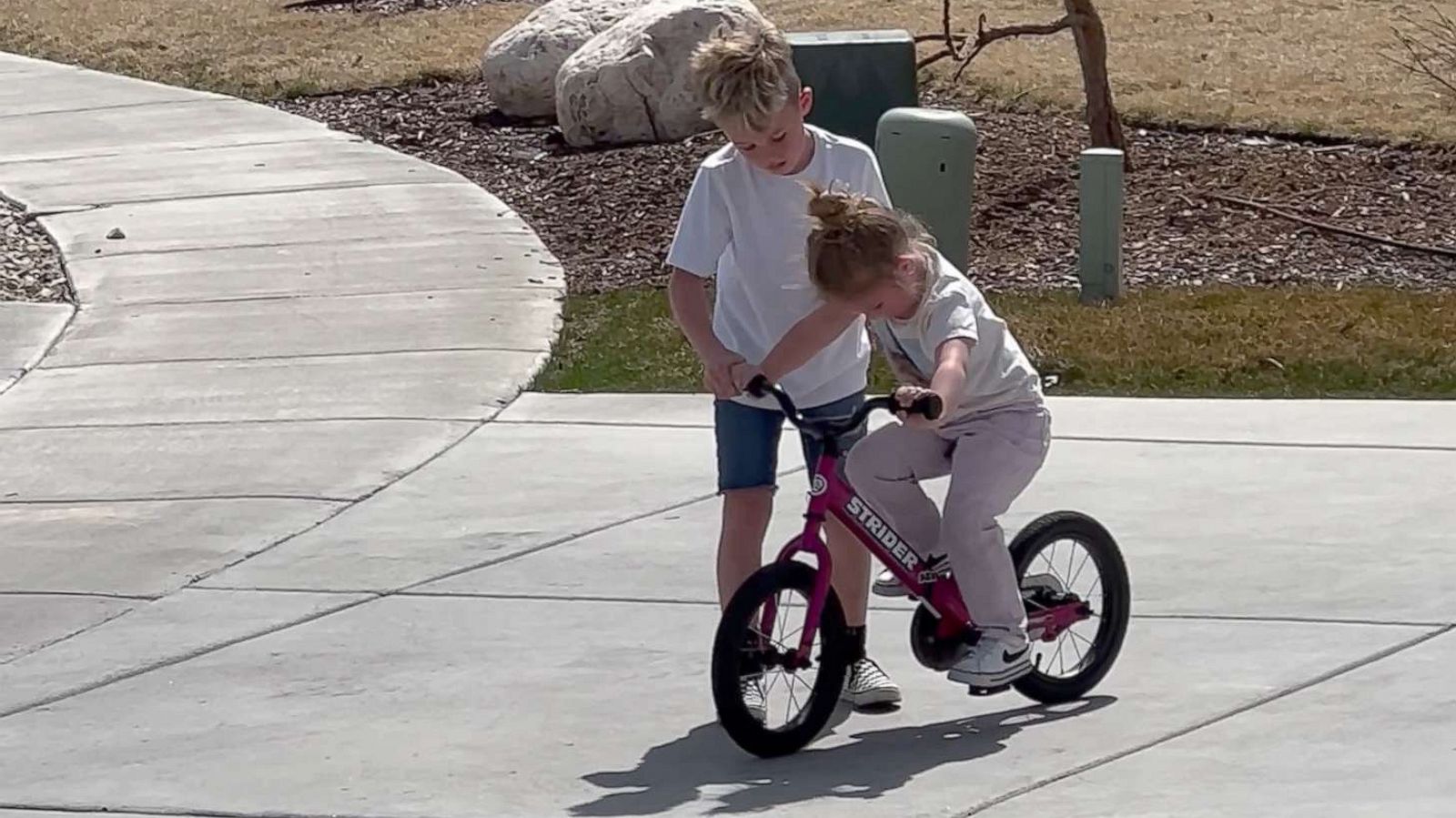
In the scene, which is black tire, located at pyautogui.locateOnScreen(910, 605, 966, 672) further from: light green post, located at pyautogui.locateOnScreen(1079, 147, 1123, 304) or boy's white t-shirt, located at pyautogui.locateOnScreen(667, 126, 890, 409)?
light green post, located at pyautogui.locateOnScreen(1079, 147, 1123, 304)

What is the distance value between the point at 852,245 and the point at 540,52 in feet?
30.4

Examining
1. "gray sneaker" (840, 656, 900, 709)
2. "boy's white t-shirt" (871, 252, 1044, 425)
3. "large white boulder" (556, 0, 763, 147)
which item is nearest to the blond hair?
"boy's white t-shirt" (871, 252, 1044, 425)

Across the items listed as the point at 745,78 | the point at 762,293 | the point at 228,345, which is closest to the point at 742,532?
the point at 762,293

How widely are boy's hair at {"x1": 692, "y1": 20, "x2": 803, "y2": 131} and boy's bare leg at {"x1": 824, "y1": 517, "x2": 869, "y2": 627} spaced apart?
940mm

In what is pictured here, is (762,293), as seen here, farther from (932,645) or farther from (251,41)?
(251,41)

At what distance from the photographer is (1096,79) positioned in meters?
11.4

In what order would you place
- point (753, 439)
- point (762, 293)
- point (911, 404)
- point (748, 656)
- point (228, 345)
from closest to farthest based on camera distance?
1. point (911, 404)
2. point (748, 656)
3. point (762, 293)
4. point (753, 439)
5. point (228, 345)

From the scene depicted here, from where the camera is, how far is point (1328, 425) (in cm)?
754

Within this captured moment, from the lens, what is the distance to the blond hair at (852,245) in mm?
4695

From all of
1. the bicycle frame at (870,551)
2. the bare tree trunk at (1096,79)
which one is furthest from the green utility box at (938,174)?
Answer: the bicycle frame at (870,551)

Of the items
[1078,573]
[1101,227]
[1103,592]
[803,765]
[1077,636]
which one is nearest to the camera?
[803,765]

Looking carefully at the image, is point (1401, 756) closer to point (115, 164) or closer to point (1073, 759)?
point (1073, 759)

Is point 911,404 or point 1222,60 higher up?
point 911,404

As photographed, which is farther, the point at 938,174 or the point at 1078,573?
→ the point at 938,174
